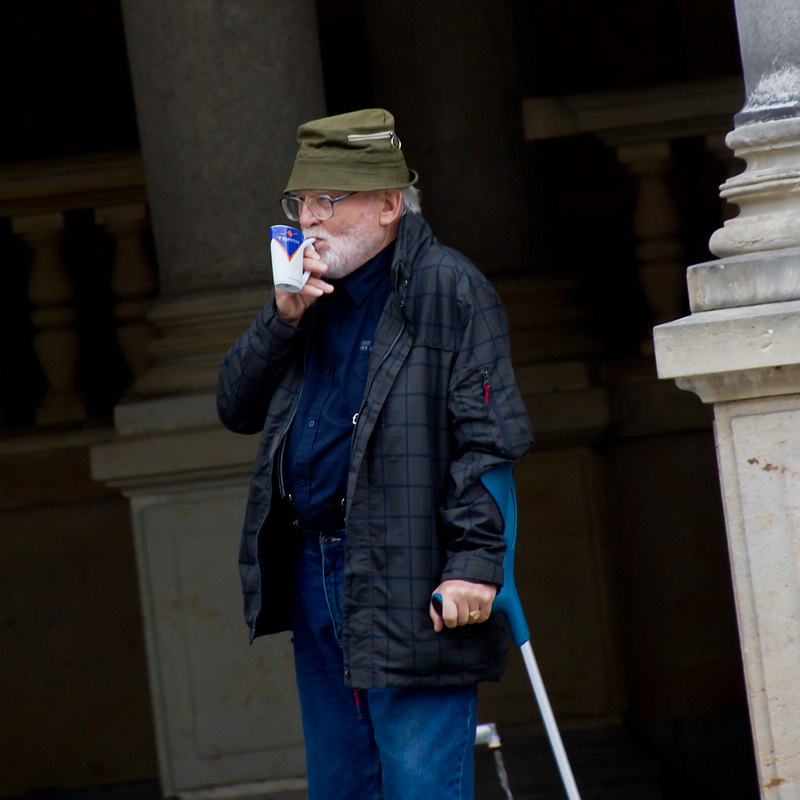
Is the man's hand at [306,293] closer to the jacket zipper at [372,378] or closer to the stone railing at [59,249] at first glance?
the jacket zipper at [372,378]

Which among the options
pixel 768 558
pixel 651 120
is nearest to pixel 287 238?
pixel 768 558

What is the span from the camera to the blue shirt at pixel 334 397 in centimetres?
273

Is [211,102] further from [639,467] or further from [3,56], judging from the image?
[3,56]

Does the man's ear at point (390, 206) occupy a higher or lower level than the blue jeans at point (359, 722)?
higher

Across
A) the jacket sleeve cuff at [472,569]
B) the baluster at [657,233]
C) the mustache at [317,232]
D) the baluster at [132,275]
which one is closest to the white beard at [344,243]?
the mustache at [317,232]

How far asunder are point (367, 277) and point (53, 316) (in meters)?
2.55

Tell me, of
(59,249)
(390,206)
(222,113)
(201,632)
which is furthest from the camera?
(59,249)

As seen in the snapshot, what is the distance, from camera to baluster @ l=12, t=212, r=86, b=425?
4930mm

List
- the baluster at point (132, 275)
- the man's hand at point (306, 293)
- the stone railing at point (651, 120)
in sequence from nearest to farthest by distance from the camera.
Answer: the man's hand at point (306, 293), the stone railing at point (651, 120), the baluster at point (132, 275)

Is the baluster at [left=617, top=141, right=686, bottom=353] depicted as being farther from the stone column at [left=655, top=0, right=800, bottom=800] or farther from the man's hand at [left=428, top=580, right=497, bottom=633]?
the man's hand at [left=428, top=580, right=497, bottom=633]

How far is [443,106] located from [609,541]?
1748 millimetres

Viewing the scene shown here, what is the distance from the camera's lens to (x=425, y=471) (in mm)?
2641

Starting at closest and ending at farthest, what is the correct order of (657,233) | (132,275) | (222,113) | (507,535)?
(507,535) → (222,113) → (657,233) → (132,275)

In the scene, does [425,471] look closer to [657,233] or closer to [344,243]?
[344,243]
